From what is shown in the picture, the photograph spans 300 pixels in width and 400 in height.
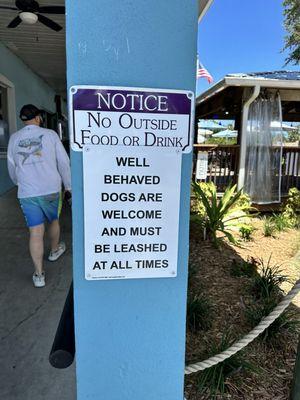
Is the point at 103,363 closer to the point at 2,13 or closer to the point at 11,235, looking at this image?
the point at 11,235

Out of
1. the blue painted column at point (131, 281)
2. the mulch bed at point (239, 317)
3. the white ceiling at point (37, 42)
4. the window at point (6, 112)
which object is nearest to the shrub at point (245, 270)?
the mulch bed at point (239, 317)

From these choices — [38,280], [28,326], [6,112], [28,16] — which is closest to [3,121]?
[6,112]

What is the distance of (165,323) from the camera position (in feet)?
4.14

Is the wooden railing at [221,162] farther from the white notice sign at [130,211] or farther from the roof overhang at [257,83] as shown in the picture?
the white notice sign at [130,211]

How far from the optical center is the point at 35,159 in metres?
3.04

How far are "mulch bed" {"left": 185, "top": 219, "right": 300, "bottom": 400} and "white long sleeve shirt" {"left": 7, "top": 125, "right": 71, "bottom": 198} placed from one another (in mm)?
1865

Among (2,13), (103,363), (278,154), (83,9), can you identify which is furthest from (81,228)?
(278,154)

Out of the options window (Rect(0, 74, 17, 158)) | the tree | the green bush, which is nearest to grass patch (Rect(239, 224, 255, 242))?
the green bush

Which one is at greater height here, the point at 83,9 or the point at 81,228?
the point at 83,9

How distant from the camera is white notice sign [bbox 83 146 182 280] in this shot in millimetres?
1138

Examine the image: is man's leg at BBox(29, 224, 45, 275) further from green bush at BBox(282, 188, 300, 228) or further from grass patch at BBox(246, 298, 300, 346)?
green bush at BBox(282, 188, 300, 228)

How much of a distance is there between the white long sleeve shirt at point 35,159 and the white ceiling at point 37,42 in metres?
3.70

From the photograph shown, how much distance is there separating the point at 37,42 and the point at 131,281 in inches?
303

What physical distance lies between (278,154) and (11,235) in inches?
238
